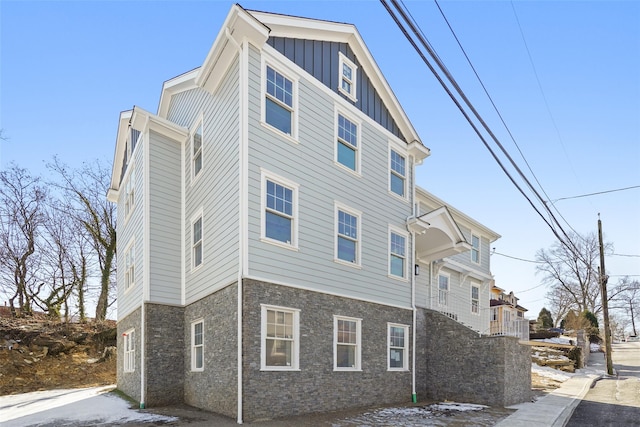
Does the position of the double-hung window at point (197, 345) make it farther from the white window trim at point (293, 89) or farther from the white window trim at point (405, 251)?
the white window trim at point (405, 251)

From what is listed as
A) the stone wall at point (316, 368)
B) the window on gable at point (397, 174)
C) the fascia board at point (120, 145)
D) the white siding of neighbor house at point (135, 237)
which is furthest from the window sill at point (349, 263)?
the fascia board at point (120, 145)

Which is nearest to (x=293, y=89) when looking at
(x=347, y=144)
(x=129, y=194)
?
(x=347, y=144)

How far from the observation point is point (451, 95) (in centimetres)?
848

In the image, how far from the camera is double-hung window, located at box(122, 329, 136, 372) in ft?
47.8

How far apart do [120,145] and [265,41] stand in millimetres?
10749

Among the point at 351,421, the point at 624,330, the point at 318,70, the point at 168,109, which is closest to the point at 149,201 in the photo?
the point at 168,109

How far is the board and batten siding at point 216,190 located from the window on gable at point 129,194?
2.63 metres

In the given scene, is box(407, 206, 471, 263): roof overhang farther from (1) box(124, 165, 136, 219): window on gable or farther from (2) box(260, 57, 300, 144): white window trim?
(1) box(124, 165, 136, 219): window on gable

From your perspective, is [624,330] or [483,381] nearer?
[483,381]

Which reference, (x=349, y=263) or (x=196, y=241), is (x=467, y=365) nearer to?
(x=349, y=263)

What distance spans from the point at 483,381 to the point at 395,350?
2938mm

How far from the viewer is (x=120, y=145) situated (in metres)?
19.8

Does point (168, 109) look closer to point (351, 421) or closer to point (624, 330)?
point (351, 421)

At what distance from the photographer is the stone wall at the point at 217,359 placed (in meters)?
10.7
